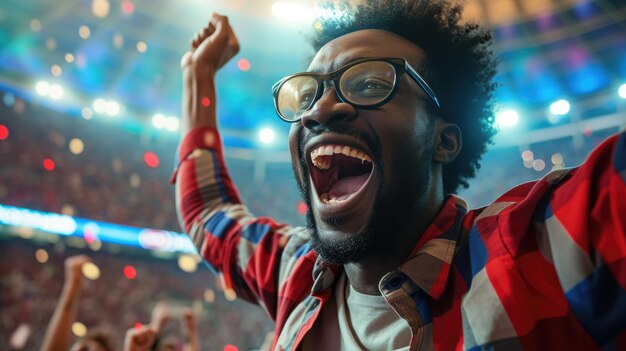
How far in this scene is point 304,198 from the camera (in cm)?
141

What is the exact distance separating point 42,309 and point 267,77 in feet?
29.7

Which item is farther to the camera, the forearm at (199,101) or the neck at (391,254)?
the forearm at (199,101)

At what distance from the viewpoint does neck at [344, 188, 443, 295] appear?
127 centimetres

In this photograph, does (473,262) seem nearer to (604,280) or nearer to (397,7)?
(604,280)

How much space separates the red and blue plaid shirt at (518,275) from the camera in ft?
2.64

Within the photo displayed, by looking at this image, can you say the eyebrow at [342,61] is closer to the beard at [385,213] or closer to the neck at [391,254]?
the beard at [385,213]

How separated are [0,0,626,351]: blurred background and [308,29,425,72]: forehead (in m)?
9.43

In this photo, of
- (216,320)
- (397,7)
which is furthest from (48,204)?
(397,7)

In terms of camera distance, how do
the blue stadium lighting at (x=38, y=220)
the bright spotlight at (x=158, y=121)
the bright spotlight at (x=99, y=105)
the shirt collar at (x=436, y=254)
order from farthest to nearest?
1. the bright spotlight at (x=158, y=121)
2. the bright spotlight at (x=99, y=105)
3. the blue stadium lighting at (x=38, y=220)
4. the shirt collar at (x=436, y=254)

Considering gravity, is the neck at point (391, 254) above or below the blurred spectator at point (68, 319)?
below

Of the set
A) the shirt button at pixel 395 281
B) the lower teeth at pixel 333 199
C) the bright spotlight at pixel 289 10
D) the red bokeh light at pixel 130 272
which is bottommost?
the shirt button at pixel 395 281

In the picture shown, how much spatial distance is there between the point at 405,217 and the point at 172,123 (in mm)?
16647

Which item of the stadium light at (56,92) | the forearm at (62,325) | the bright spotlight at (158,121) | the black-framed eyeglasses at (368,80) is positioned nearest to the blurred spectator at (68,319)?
the forearm at (62,325)

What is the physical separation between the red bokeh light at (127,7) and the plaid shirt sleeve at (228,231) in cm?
1240
